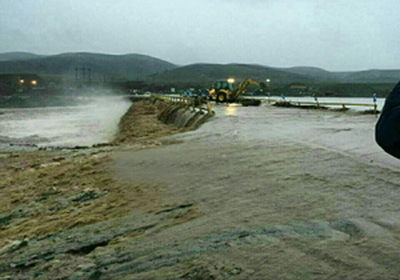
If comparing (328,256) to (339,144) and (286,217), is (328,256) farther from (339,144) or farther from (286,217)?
(339,144)

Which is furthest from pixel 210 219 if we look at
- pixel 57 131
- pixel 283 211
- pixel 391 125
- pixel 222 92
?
pixel 222 92

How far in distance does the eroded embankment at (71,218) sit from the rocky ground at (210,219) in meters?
0.02

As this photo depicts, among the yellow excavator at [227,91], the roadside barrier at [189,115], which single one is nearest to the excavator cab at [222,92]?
the yellow excavator at [227,91]

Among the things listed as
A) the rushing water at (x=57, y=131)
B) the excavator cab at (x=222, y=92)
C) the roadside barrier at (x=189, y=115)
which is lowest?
the rushing water at (x=57, y=131)

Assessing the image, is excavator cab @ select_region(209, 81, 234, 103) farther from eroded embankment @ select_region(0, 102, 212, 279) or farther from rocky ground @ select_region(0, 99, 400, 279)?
eroded embankment @ select_region(0, 102, 212, 279)

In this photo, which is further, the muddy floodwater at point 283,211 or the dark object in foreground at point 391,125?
the muddy floodwater at point 283,211

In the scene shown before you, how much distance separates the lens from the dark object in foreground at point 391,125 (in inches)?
85.8

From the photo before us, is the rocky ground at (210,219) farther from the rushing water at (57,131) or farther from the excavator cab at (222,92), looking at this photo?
the excavator cab at (222,92)

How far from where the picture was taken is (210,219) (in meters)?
4.73

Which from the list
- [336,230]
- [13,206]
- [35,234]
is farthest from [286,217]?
[13,206]

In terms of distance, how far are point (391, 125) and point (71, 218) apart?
459cm

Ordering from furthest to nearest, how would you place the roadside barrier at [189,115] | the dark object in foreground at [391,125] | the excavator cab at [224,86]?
the excavator cab at [224,86], the roadside barrier at [189,115], the dark object in foreground at [391,125]

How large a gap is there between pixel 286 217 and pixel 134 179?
3826mm

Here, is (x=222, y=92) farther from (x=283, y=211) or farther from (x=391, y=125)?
(x=391, y=125)
